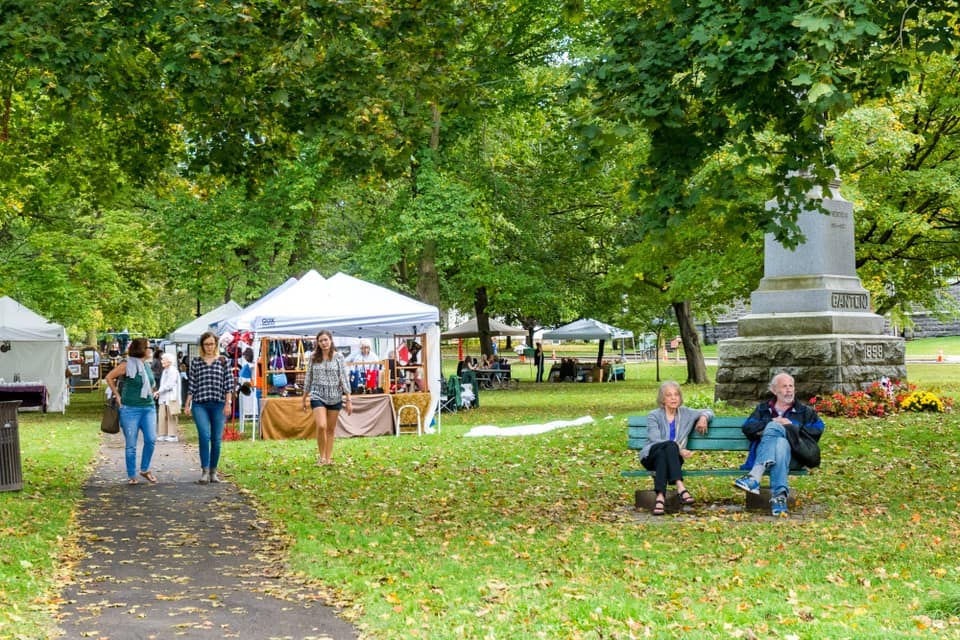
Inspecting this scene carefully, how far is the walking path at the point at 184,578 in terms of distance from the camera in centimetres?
650

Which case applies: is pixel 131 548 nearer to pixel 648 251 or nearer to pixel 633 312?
pixel 648 251

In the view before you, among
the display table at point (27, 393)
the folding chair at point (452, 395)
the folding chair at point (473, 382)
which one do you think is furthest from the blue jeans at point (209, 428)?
the display table at point (27, 393)

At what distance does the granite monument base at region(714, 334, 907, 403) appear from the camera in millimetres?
16109

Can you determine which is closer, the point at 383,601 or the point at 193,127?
the point at 383,601

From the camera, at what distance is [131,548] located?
30.0 ft

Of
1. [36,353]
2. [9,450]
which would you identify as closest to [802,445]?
[9,450]

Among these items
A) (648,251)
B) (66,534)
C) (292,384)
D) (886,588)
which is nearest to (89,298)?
(292,384)

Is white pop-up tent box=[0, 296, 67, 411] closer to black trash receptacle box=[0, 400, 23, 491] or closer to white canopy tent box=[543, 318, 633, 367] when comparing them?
black trash receptacle box=[0, 400, 23, 491]

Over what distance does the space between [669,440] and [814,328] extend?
6.80 m

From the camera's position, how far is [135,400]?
44.1ft

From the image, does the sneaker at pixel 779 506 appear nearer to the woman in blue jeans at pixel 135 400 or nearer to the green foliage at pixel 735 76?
the green foliage at pixel 735 76

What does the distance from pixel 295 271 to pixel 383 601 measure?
29388 millimetres

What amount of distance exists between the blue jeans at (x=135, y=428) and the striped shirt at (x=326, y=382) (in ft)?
7.04

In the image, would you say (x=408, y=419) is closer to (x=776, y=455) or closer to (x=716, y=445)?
(x=716, y=445)
